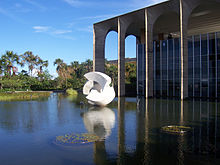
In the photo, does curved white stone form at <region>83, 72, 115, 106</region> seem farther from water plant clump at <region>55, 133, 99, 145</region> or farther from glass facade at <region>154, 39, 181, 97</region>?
glass facade at <region>154, 39, 181, 97</region>

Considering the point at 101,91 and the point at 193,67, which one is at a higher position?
the point at 193,67

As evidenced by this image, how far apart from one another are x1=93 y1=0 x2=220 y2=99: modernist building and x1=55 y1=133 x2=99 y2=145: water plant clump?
27339mm

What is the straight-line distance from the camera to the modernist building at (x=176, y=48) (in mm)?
35856

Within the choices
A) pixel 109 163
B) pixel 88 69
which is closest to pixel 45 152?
pixel 109 163

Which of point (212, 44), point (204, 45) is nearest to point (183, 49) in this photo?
point (204, 45)

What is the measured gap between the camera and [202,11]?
3884 cm

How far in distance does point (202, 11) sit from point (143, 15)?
10.4 m

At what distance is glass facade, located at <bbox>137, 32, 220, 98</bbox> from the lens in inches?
1459

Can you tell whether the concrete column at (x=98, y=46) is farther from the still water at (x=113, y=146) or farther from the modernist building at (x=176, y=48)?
the still water at (x=113, y=146)

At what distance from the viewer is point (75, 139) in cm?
1008

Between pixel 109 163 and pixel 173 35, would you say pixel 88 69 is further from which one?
pixel 109 163

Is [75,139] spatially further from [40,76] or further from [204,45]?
[40,76]

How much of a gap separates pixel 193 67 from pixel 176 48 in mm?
4986

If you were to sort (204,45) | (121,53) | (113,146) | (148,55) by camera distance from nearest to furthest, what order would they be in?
(113,146) → (204,45) → (148,55) → (121,53)
